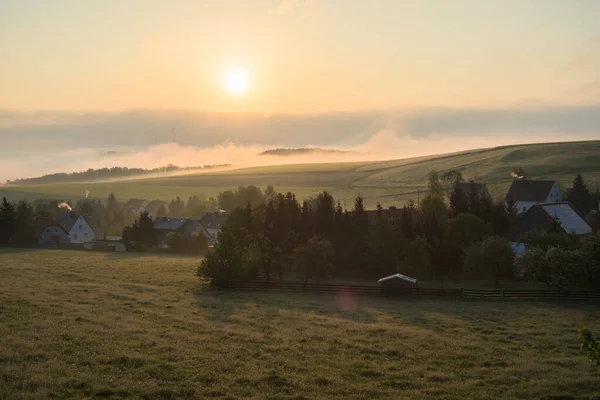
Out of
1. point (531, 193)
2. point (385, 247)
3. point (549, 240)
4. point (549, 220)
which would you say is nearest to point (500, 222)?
point (549, 220)

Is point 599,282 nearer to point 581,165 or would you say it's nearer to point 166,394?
point 166,394

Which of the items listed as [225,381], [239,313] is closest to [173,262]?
[239,313]

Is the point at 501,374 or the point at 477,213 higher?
the point at 477,213

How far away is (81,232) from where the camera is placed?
131 metres

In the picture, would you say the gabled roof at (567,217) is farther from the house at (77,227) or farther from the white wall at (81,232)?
the white wall at (81,232)

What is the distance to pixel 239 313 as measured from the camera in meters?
42.9

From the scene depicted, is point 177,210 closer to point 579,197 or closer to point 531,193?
point 531,193

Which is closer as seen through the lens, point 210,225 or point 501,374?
point 501,374

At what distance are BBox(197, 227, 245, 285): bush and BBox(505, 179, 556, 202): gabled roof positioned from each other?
256 feet

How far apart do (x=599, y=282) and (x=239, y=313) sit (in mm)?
35849

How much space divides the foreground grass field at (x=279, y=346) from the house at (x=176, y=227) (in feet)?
222

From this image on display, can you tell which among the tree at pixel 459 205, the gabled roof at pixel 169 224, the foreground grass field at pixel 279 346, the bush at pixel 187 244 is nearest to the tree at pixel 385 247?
the foreground grass field at pixel 279 346

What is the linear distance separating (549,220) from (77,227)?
9189 centimetres

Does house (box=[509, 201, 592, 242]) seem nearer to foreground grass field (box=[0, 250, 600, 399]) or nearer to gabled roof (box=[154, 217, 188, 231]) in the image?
foreground grass field (box=[0, 250, 600, 399])
